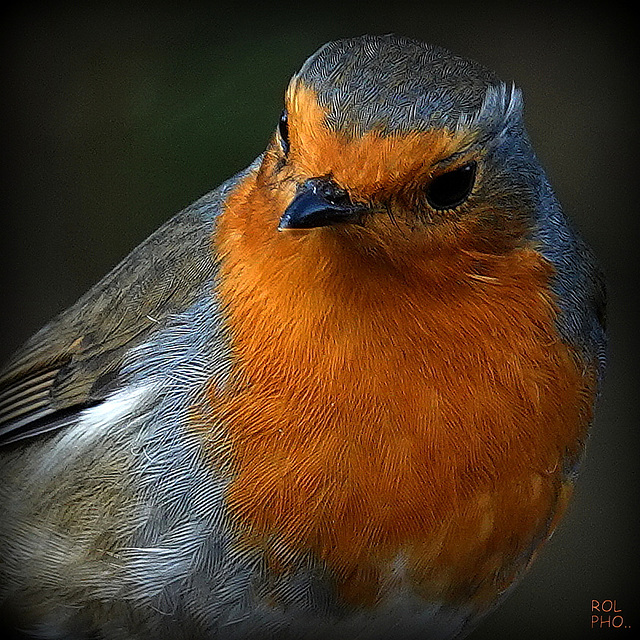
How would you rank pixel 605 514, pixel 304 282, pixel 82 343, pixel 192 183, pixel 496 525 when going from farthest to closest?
pixel 605 514 < pixel 192 183 < pixel 82 343 < pixel 496 525 < pixel 304 282

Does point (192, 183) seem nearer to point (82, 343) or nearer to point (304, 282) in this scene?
point (82, 343)

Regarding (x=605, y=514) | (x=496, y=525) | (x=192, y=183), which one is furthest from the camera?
(x=605, y=514)

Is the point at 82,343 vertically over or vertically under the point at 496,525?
over

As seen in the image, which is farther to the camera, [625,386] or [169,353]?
[625,386]

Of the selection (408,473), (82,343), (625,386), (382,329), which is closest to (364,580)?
(408,473)

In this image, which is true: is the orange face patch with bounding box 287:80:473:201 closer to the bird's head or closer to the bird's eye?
the bird's head

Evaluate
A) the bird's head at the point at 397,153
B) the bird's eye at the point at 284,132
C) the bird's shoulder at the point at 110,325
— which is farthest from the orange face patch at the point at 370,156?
the bird's shoulder at the point at 110,325

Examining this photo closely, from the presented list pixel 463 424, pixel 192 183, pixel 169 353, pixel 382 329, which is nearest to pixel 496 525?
pixel 463 424

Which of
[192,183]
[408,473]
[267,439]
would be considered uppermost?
[192,183]
